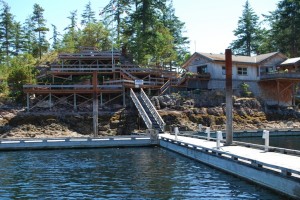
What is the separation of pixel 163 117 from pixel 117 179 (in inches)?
926

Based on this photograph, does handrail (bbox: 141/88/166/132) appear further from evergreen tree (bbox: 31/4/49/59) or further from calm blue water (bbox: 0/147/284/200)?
evergreen tree (bbox: 31/4/49/59)

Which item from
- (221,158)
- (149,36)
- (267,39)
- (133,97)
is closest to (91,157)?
(221,158)

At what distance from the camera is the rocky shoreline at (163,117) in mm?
39431

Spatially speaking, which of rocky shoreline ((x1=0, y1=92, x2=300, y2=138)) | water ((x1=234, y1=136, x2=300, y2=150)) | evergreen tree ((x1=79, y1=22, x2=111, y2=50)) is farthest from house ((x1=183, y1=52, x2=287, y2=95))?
evergreen tree ((x1=79, y1=22, x2=111, y2=50))

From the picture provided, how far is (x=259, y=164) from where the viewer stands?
1673 centimetres

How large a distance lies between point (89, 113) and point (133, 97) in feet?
16.5

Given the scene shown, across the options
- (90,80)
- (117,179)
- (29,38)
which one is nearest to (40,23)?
(29,38)

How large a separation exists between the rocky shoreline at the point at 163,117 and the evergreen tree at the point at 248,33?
28.7 metres

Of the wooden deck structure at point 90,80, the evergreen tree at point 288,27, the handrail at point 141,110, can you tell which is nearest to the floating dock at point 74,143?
the handrail at point 141,110

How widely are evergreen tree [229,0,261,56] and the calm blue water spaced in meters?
51.6

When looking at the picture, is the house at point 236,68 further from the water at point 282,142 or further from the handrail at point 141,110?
the water at point 282,142

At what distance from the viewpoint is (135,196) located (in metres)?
15.0

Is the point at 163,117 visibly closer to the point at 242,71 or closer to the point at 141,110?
the point at 141,110

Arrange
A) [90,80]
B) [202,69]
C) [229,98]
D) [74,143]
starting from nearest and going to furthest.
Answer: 1. [229,98]
2. [74,143]
3. [90,80]
4. [202,69]
